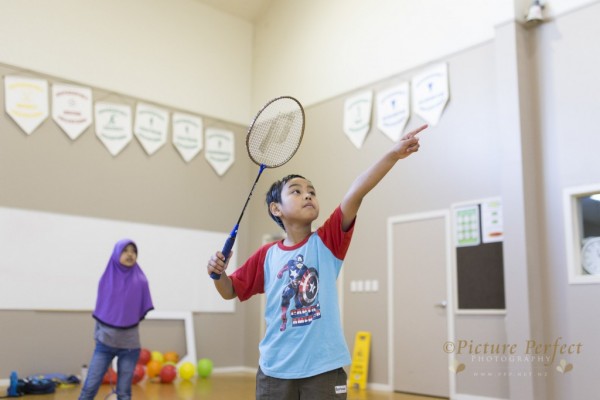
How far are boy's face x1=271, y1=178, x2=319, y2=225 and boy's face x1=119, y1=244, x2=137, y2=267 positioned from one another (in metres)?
3.02

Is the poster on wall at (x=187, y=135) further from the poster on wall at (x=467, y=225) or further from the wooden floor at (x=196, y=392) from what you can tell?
the poster on wall at (x=467, y=225)

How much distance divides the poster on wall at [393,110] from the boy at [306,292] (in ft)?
18.2

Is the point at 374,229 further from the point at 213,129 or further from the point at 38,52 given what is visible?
the point at 38,52

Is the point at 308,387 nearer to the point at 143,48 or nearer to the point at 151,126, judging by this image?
the point at 151,126

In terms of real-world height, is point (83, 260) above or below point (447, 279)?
above

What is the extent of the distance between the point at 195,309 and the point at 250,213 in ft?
6.62

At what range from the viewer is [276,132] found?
10.8 feet

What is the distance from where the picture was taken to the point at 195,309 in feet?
31.4

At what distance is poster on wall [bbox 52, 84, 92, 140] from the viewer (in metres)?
8.48

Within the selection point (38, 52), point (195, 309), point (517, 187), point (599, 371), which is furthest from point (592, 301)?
point (38, 52)

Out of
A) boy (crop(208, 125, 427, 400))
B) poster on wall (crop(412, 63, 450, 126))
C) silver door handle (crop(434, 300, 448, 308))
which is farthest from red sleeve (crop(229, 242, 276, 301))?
poster on wall (crop(412, 63, 450, 126))

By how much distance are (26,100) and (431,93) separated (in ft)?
18.6

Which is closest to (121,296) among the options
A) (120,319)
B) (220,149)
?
(120,319)

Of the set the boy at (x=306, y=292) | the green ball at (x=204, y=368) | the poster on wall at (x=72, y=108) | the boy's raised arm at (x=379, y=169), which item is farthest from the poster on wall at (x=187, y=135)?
the boy's raised arm at (x=379, y=169)
